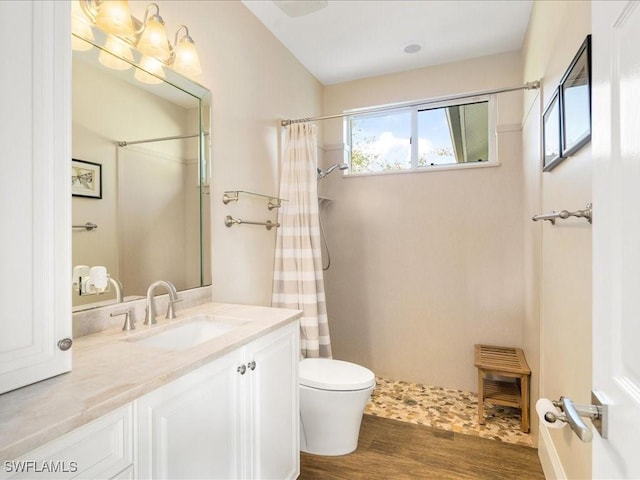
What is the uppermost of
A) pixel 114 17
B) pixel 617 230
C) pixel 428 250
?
pixel 114 17

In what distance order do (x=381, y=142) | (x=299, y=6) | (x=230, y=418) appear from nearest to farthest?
(x=230, y=418)
(x=299, y=6)
(x=381, y=142)

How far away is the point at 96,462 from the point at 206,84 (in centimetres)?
174

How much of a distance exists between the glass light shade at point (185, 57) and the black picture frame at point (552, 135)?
1699 mm

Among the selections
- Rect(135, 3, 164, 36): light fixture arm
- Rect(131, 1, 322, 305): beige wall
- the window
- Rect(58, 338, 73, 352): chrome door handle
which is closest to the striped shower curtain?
Rect(131, 1, 322, 305): beige wall

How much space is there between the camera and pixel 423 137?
3027 millimetres

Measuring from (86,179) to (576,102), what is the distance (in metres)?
1.90

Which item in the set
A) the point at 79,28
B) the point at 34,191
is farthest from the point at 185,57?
the point at 34,191

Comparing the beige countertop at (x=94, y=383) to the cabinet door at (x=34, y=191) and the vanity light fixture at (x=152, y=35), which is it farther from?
the vanity light fixture at (x=152, y=35)

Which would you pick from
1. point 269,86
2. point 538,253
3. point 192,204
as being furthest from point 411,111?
point 192,204

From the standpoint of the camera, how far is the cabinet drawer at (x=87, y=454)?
0.64 metres

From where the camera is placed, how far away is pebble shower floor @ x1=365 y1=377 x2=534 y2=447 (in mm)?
2238

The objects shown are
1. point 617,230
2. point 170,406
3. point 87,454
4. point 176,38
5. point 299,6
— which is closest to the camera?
point 617,230

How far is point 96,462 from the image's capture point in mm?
752

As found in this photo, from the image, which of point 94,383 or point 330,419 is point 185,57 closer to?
point 94,383
